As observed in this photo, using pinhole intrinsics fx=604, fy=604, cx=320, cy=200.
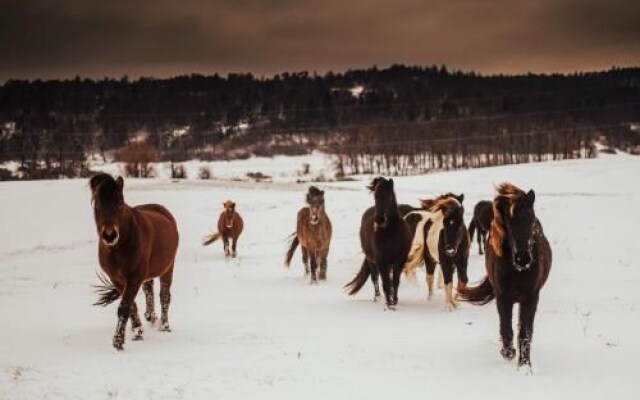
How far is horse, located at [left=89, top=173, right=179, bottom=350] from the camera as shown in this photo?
7.07 m

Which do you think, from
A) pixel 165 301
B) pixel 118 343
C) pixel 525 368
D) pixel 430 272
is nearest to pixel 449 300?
pixel 430 272

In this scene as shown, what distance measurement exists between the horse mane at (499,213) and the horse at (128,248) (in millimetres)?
4368

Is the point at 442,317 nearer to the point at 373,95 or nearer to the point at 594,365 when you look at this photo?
the point at 594,365

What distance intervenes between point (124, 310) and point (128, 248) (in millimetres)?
778

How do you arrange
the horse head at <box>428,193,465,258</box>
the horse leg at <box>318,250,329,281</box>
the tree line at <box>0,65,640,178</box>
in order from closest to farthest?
1. the horse head at <box>428,193,465,258</box>
2. the horse leg at <box>318,250,329,281</box>
3. the tree line at <box>0,65,640,178</box>

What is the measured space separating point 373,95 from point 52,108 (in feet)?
322

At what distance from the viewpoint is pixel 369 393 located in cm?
579

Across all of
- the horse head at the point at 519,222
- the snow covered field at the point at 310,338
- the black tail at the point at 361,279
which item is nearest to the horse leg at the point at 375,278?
the black tail at the point at 361,279

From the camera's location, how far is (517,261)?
656 cm

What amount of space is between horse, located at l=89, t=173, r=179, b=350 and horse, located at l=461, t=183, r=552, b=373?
4.42 metres

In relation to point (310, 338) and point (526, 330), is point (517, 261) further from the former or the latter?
point (310, 338)

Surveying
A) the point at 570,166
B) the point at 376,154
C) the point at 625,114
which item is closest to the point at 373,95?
the point at 376,154

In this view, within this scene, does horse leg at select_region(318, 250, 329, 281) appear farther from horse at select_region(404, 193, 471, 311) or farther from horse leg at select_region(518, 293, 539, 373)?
horse leg at select_region(518, 293, 539, 373)

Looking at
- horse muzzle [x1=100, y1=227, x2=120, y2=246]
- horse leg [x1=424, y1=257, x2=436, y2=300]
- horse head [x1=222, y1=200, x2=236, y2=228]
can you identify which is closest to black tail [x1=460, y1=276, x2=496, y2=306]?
horse leg [x1=424, y1=257, x2=436, y2=300]
